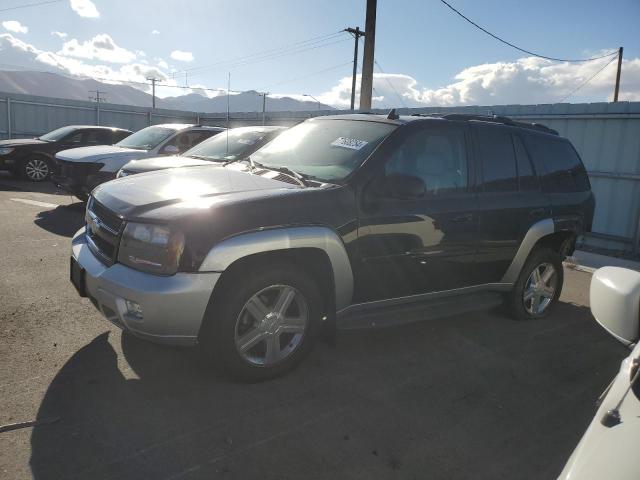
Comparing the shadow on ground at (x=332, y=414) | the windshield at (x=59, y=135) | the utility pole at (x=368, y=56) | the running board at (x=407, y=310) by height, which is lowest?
the shadow on ground at (x=332, y=414)

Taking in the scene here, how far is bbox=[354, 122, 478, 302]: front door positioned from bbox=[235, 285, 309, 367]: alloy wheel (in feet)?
1.61

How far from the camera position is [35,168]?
43.2ft

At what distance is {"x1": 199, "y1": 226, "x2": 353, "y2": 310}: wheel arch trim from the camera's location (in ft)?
10.0

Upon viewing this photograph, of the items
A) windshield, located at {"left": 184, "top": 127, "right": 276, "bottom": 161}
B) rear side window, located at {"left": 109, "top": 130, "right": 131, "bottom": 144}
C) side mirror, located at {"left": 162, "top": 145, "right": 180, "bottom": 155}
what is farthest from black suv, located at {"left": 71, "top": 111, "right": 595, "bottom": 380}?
rear side window, located at {"left": 109, "top": 130, "right": 131, "bottom": 144}

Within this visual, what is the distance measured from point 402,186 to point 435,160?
68 cm

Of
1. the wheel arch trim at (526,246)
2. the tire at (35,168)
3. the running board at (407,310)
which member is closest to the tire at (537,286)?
the wheel arch trim at (526,246)

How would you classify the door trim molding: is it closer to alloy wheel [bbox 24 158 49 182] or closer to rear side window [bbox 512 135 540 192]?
rear side window [bbox 512 135 540 192]

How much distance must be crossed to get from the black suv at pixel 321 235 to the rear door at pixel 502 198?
1cm

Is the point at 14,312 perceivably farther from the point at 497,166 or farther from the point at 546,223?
the point at 546,223

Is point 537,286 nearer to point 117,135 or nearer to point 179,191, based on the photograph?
point 179,191

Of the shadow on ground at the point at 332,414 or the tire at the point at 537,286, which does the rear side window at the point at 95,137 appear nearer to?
the shadow on ground at the point at 332,414

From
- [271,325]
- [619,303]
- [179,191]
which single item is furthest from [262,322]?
[619,303]

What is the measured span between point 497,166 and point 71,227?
6384 millimetres

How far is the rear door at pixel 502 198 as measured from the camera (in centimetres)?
443
